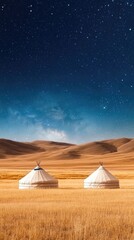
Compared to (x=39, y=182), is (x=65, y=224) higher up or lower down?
lower down

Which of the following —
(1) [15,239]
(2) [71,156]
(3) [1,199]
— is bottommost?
(1) [15,239]

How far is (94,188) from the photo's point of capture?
Result: 41344mm

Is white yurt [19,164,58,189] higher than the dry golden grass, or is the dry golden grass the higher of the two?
white yurt [19,164,58,189]

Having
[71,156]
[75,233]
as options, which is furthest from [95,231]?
[71,156]

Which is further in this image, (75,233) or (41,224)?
(41,224)

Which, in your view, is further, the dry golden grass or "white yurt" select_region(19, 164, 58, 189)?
"white yurt" select_region(19, 164, 58, 189)

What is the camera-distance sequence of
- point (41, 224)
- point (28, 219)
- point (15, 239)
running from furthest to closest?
1. point (28, 219)
2. point (41, 224)
3. point (15, 239)

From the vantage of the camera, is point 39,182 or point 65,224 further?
point 39,182

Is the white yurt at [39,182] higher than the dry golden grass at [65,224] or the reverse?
higher

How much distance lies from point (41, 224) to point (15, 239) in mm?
3327

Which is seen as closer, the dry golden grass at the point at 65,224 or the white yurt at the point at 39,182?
the dry golden grass at the point at 65,224

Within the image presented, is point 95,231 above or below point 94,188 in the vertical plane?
below

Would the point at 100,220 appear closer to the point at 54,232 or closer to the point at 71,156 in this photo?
the point at 54,232

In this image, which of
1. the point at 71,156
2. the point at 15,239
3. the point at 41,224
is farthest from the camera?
the point at 71,156
